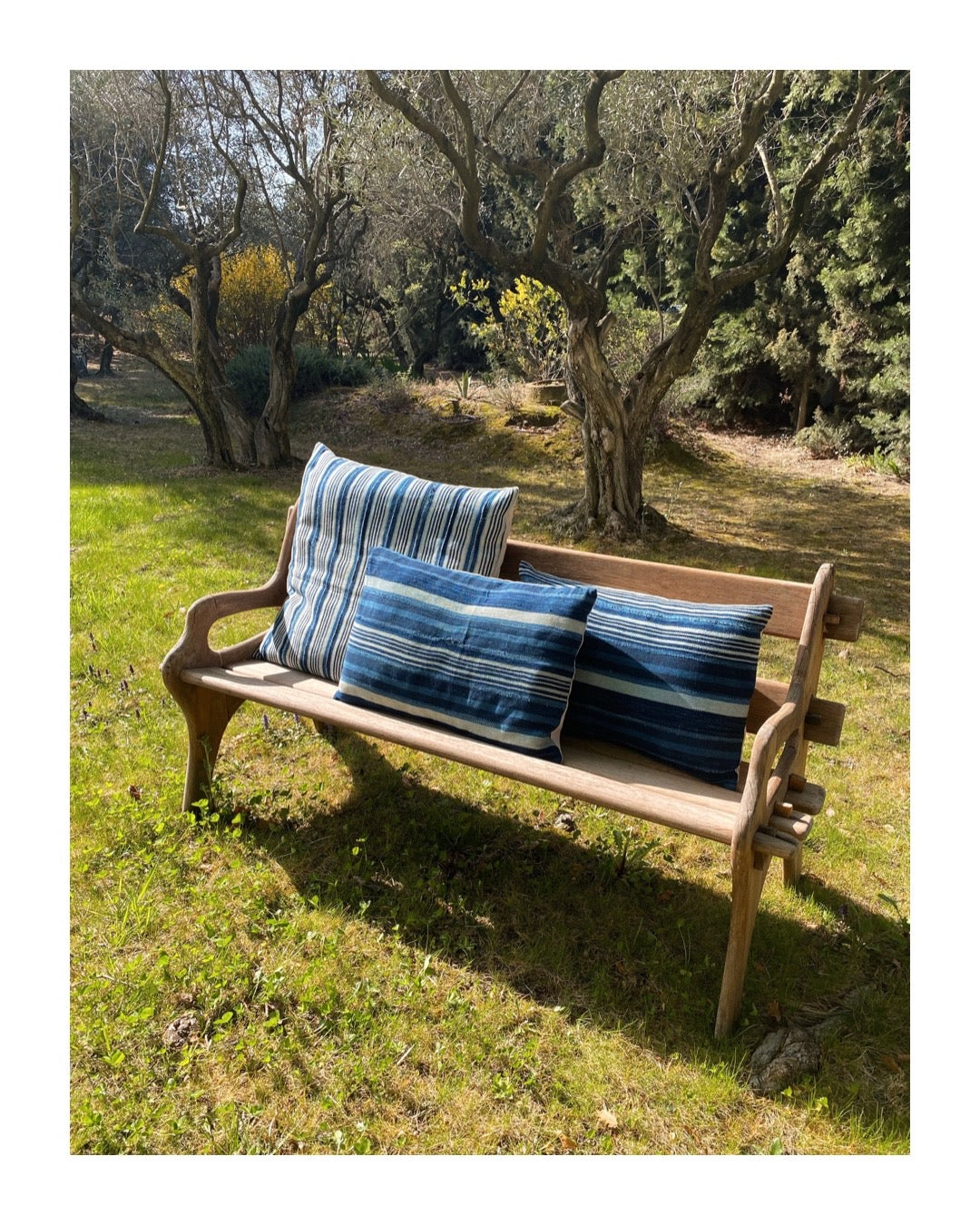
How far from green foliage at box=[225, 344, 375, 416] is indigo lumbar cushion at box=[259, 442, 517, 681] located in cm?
1022

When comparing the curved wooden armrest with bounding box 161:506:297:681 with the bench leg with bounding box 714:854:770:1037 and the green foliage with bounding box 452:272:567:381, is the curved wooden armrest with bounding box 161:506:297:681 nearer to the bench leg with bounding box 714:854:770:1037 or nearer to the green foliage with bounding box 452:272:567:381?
the bench leg with bounding box 714:854:770:1037

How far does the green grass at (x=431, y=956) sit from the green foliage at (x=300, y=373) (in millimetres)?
9473

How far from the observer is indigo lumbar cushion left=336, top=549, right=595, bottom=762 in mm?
2516

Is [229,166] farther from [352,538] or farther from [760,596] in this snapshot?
[760,596]

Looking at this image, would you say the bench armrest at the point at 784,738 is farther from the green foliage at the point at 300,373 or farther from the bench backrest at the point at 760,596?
the green foliage at the point at 300,373

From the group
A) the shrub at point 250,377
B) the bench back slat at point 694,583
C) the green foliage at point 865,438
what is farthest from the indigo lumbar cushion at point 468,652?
the shrub at point 250,377

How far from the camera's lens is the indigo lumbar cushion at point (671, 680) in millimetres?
2471

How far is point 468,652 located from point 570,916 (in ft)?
2.90

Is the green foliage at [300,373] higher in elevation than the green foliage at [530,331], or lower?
lower

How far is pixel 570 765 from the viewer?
248 cm

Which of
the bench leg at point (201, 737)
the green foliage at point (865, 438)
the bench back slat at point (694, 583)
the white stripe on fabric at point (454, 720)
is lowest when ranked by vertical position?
the bench leg at point (201, 737)

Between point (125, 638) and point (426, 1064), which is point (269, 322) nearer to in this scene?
point (125, 638)

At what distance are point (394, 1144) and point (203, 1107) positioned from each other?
0.45 meters

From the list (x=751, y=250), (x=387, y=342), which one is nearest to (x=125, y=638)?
(x=751, y=250)
